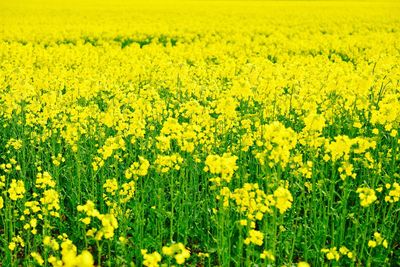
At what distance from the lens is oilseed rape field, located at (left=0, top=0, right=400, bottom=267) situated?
4201 mm

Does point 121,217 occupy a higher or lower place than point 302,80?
lower

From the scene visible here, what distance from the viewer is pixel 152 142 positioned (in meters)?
5.99

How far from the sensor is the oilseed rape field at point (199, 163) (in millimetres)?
4201

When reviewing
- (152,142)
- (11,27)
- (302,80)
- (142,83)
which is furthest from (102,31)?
(152,142)

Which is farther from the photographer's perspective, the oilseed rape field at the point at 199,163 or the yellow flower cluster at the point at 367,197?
the oilseed rape field at the point at 199,163

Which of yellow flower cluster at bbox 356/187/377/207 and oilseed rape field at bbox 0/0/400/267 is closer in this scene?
yellow flower cluster at bbox 356/187/377/207

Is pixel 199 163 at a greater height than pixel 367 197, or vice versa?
pixel 367 197

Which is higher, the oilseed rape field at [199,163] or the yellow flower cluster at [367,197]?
the yellow flower cluster at [367,197]

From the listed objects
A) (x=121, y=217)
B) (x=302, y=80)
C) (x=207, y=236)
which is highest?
(x=302, y=80)

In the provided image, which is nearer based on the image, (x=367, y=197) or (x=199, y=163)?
(x=367, y=197)

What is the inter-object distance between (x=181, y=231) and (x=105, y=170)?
5.12ft

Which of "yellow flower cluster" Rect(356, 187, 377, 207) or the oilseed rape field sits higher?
"yellow flower cluster" Rect(356, 187, 377, 207)

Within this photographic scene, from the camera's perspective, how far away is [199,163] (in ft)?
20.3

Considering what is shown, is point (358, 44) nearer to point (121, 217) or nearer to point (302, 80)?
point (302, 80)
